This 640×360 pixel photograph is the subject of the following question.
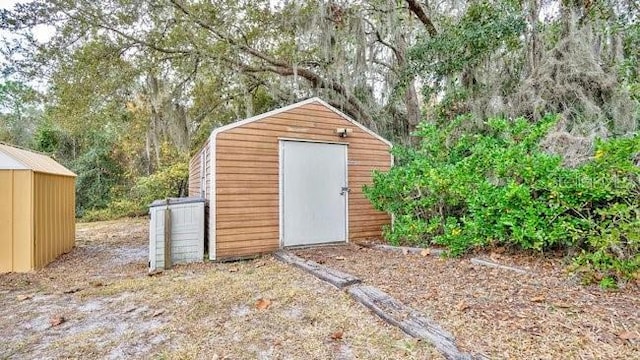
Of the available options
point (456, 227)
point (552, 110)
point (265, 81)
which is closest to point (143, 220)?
point (265, 81)

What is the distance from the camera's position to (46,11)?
6.10m

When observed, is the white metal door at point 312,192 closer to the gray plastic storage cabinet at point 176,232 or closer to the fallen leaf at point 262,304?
the gray plastic storage cabinet at point 176,232

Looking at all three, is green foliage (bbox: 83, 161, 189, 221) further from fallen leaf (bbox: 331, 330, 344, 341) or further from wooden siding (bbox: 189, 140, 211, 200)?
fallen leaf (bbox: 331, 330, 344, 341)

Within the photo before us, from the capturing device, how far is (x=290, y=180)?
5223 millimetres

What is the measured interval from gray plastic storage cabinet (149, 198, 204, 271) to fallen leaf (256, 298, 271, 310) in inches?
82.1

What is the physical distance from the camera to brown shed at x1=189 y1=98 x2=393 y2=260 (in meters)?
4.71

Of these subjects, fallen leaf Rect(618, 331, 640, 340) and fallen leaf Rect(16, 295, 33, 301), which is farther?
fallen leaf Rect(16, 295, 33, 301)

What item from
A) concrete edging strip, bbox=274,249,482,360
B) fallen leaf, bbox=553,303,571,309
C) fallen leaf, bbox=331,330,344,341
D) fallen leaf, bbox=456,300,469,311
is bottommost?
fallen leaf, bbox=331,330,344,341

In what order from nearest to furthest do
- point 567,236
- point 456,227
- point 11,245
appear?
point 567,236, point 456,227, point 11,245

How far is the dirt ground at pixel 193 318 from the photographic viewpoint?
2115 mm

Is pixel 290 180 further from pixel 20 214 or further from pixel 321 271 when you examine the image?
pixel 20 214

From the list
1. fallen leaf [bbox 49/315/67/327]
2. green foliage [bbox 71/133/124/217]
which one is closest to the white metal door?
fallen leaf [bbox 49/315/67/327]

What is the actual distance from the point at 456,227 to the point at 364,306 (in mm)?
1843

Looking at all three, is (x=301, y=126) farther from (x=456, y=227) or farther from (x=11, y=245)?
(x=11, y=245)
